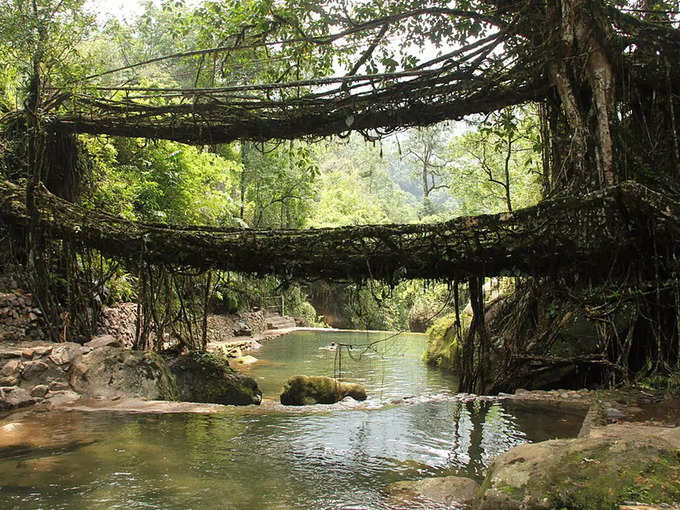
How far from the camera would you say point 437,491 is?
11.9 feet

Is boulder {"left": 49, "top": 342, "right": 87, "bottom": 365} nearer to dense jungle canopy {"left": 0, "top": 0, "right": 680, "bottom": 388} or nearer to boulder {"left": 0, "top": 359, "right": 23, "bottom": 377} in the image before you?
boulder {"left": 0, "top": 359, "right": 23, "bottom": 377}

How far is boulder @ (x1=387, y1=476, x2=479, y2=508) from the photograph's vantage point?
352 centimetres

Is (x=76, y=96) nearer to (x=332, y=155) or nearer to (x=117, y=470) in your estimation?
(x=117, y=470)

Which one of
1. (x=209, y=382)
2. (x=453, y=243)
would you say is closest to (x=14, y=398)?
(x=209, y=382)

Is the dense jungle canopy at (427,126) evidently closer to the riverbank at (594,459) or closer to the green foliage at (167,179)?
the riverbank at (594,459)

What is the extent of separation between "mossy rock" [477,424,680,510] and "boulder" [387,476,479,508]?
0.47m

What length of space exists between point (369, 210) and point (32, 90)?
91.8 ft

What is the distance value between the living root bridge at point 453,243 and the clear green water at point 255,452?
1.62 meters

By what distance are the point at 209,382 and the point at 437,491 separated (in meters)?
5.15

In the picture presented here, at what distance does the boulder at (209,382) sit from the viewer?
7.90 metres

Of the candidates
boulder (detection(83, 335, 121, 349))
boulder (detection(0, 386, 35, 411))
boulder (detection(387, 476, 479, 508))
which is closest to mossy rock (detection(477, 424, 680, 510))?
boulder (detection(387, 476, 479, 508))

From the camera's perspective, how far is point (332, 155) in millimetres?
49656

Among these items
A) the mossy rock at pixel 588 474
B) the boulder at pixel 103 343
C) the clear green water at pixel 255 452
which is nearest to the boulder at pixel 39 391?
the clear green water at pixel 255 452

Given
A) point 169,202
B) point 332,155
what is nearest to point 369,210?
point 332,155
